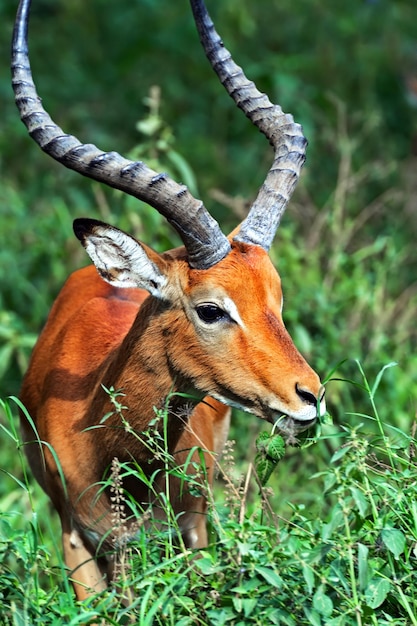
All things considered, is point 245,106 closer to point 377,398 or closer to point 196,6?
point 196,6

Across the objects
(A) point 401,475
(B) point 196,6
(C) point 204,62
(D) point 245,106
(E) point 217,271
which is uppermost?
(C) point 204,62

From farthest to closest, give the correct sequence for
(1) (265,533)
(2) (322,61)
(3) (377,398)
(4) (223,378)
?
(2) (322,61)
(3) (377,398)
(4) (223,378)
(1) (265,533)

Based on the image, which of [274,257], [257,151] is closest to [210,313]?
[274,257]

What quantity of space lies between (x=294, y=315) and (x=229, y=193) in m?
3.57

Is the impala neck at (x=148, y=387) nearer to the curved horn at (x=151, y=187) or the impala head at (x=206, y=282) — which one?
the impala head at (x=206, y=282)

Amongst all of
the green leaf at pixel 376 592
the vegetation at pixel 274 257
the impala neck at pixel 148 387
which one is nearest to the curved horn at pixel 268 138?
the impala neck at pixel 148 387

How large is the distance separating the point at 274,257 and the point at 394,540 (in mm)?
3917

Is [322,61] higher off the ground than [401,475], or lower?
higher

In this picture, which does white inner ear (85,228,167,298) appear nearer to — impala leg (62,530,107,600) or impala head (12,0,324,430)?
impala head (12,0,324,430)

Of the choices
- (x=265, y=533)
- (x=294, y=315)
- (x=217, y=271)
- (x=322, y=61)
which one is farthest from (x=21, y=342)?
(x=322, y=61)

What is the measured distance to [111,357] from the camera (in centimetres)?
480

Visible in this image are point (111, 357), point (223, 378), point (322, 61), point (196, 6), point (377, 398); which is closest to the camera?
point (223, 378)

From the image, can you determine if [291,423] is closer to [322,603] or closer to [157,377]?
[157,377]

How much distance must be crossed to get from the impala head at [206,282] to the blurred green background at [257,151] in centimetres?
219
